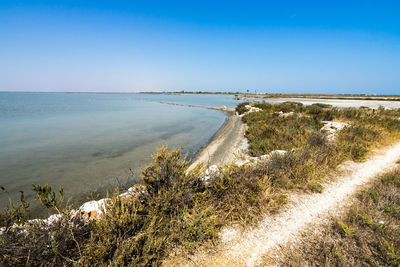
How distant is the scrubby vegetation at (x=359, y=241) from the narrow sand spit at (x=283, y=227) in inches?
11.0

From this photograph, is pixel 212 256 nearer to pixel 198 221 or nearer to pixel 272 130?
pixel 198 221

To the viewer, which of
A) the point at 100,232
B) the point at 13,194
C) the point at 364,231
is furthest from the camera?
the point at 13,194

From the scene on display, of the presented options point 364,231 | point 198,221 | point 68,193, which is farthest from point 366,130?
point 68,193

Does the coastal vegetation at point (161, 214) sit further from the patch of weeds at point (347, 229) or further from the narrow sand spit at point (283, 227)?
the narrow sand spit at point (283, 227)

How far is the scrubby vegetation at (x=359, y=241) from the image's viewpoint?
2.45 m

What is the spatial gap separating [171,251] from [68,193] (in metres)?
5.68

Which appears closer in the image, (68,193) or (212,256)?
(212,256)

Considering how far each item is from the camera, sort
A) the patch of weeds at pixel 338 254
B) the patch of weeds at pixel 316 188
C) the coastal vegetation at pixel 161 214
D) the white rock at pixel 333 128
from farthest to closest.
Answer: the white rock at pixel 333 128
the patch of weeds at pixel 316 188
the patch of weeds at pixel 338 254
the coastal vegetation at pixel 161 214

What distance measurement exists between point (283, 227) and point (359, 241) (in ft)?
3.92

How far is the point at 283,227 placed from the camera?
10.8 ft

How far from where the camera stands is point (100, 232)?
2.38 meters

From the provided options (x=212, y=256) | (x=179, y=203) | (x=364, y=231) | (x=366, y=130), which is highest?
(x=366, y=130)

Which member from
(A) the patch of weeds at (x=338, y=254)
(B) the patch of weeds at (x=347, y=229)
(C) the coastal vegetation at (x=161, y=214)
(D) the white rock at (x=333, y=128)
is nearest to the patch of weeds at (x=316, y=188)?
(C) the coastal vegetation at (x=161, y=214)

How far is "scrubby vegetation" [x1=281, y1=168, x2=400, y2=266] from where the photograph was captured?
2.45m
